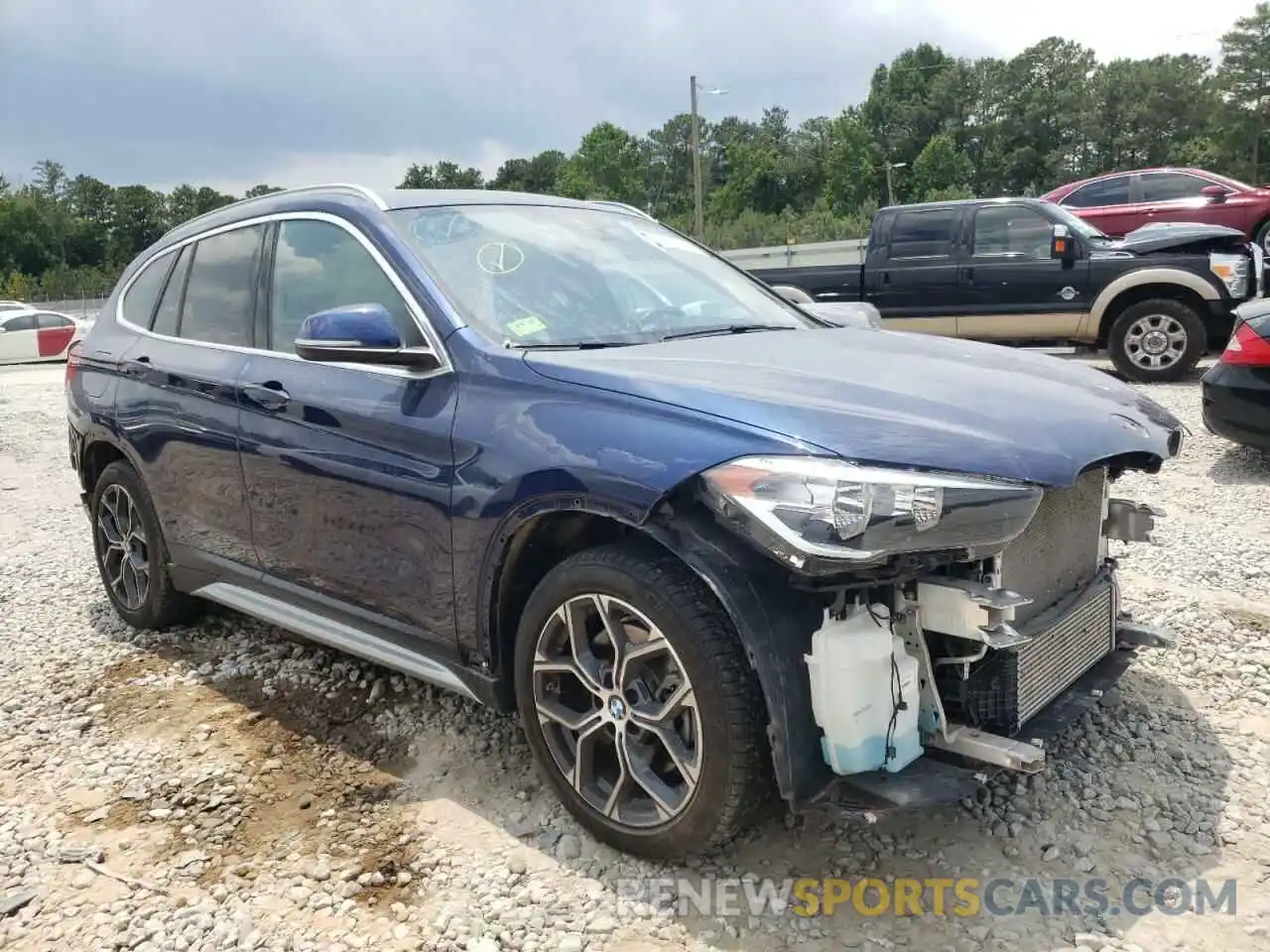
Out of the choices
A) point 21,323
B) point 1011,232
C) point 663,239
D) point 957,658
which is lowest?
point 957,658

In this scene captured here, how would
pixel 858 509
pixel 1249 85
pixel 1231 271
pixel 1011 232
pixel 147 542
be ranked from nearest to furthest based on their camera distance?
pixel 858 509 < pixel 147 542 < pixel 1231 271 < pixel 1011 232 < pixel 1249 85

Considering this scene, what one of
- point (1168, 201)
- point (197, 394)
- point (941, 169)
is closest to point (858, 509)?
point (197, 394)

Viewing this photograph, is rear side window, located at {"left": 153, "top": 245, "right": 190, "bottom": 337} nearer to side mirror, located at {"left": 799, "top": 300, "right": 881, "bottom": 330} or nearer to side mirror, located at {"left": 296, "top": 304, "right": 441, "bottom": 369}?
side mirror, located at {"left": 296, "top": 304, "right": 441, "bottom": 369}

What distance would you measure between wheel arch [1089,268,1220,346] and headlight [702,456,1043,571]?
8860mm

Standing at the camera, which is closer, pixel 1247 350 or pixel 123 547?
pixel 123 547

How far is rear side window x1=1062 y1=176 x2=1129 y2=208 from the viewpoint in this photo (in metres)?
14.6

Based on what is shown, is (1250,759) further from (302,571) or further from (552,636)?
(302,571)

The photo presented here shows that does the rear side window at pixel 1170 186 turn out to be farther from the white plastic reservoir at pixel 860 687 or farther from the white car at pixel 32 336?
the white car at pixel 32 336

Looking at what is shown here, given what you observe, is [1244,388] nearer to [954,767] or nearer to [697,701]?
[954,767]

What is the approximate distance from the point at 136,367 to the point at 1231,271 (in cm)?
958

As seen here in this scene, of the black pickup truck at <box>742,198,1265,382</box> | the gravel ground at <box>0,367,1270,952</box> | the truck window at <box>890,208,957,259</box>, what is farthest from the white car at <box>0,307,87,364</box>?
the gravel ground at <box>0,367,1270,952</box>

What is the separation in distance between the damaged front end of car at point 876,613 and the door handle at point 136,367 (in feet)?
9.21

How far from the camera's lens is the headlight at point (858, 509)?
219cm

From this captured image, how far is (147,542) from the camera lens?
4414 mm
